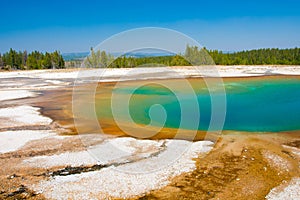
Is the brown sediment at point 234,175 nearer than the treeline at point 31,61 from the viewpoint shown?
Yes

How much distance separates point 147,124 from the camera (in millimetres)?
19109

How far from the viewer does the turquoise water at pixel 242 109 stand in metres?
18.9

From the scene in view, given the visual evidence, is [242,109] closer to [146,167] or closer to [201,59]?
[146,167]

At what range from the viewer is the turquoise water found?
18891 millimetres

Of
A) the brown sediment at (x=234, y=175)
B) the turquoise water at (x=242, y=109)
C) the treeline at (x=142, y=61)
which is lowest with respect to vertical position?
the brown sediment at (x=234, y=175)

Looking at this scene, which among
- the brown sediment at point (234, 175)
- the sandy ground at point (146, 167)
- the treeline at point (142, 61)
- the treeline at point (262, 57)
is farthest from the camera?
the treeline at point (262, 57)

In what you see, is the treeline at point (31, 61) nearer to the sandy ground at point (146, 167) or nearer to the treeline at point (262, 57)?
the treeline at point (262, 57)

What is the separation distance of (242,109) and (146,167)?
1594cm

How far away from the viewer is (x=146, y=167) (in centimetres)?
1136

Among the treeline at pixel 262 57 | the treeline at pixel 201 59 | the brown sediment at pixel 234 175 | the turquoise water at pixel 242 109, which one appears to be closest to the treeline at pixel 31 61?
the treeline at pixel 201 59

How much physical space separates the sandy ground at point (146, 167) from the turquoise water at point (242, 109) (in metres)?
2.70

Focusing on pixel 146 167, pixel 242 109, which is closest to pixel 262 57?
pixel 242 109

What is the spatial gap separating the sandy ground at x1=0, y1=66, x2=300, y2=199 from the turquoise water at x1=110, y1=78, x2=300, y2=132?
2.70m

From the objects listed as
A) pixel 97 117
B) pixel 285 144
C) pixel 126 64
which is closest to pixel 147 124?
pixel 97 117
